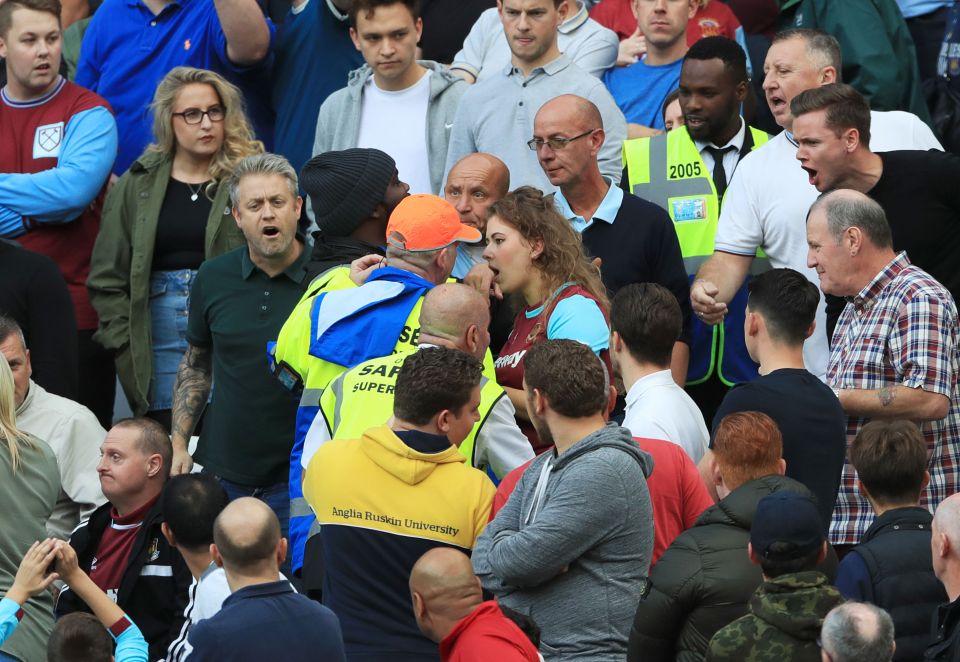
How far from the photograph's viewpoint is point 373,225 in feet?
21.8

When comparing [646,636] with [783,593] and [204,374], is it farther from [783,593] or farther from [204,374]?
[204,374]

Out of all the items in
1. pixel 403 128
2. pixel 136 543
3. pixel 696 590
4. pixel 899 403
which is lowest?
pixel 136 543

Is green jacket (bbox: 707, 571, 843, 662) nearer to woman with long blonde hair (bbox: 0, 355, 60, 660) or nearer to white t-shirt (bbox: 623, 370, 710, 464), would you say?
white t-shirt (bbox: 623, 370, 710, 464)

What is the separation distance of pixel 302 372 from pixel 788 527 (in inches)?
88.7

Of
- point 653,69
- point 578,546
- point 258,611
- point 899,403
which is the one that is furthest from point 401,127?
point 258,611

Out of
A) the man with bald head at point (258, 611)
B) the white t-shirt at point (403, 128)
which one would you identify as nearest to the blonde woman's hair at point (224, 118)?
the white t-shirt at point (403, 128)

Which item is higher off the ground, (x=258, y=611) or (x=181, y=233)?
(x=181, y=233)

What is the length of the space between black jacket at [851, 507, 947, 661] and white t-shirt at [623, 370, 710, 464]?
74 cm

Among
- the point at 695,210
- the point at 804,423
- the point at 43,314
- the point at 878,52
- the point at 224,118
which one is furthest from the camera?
the point at 878,52

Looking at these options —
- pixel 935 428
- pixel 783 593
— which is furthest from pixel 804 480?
pixel 783 593

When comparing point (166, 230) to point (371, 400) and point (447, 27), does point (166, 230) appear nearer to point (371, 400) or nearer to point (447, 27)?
point (447, 27)

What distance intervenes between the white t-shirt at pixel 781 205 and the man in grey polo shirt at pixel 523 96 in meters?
0.87

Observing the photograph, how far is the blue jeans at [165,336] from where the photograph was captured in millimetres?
7770

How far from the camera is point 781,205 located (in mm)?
7066
